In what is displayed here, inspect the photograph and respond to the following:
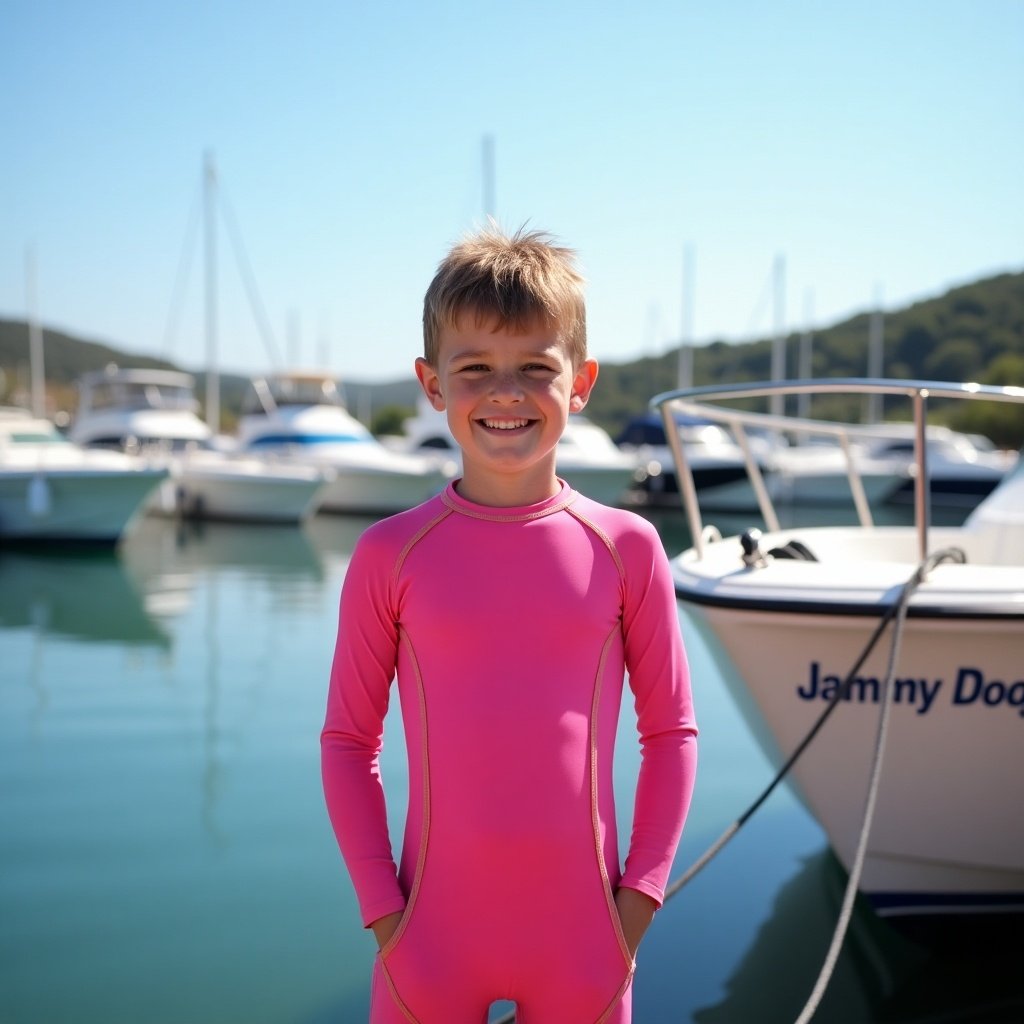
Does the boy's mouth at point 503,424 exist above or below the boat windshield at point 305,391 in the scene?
below

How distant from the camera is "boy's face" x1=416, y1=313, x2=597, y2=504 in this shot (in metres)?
1.47

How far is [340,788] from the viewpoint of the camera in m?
1.50

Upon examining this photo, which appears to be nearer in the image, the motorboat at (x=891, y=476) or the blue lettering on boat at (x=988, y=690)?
the blue lettering on boat at (x=988, y=690)

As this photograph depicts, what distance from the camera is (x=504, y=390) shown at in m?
1.46

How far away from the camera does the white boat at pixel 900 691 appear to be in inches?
125

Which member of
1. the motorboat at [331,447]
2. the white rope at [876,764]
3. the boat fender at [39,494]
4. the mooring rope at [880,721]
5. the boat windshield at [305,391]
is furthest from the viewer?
the boat windshield at [305,391]

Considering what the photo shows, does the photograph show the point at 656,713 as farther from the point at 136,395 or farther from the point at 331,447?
the point at 136,395

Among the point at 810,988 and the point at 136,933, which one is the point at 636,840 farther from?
the point at 136,933

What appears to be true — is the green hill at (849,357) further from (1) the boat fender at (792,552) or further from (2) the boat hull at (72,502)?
(1) the boat fender at (792,552)

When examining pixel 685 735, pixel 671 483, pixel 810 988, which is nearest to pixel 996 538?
pixel 810 988

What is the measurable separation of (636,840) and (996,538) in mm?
3751

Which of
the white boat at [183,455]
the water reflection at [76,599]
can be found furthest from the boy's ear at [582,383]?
the white boat at [183,455]

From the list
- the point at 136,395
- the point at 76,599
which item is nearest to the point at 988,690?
the point at 76,599

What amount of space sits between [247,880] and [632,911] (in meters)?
2.97
